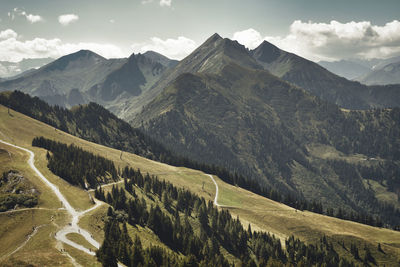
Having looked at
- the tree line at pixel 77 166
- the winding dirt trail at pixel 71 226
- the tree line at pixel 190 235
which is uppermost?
the tree line at pixel 77 166

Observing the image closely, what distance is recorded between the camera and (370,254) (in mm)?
129625

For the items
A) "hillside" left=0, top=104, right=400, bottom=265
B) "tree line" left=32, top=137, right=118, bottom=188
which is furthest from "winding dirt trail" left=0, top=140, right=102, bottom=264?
"tree line" left=32, top=137, right=118, bottom=188

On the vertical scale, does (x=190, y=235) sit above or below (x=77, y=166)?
below

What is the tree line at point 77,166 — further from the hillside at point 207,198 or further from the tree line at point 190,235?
the tree line at point 190,235

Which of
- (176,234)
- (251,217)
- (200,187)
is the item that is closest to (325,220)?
(251,217)

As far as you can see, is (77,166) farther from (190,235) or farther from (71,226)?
(190,235)

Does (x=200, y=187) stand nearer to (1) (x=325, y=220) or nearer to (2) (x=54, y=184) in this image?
(1) (x=325, y=220)

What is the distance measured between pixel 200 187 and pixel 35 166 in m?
103

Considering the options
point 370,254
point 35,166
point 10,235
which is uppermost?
point 35,166

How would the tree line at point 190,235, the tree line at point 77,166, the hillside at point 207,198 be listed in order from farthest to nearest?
the tree line at point 77,166 → the tree line at point 190,235 → the hillside at point 207,198

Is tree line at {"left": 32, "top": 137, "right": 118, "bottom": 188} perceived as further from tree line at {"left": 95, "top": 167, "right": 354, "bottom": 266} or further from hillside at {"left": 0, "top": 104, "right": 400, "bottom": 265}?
tree line at {"left": 95, "top": 167, "right": 354, "bottom": 266}

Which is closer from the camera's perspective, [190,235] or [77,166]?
[190,235]

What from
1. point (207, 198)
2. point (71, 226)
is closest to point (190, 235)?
point (71, 226)

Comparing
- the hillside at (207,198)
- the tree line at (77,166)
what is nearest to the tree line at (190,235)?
the hillside at (207,198)
